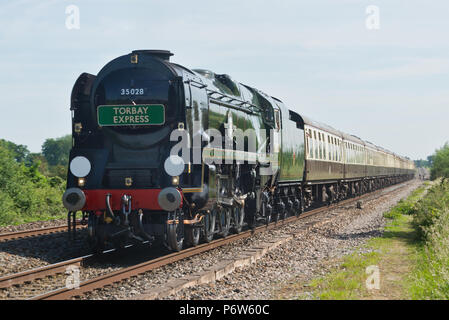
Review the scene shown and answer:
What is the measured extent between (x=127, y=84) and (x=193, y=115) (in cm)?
153

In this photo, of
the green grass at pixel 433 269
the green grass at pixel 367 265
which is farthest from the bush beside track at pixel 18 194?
the green grass at pixel 433 269

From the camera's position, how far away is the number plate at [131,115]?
10.4 m

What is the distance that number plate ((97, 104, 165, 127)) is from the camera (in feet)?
34.1

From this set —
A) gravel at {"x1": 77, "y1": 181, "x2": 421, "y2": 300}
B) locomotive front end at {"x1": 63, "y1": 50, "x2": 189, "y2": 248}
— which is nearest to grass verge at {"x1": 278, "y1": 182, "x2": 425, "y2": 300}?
gravel at {"x1": 77, "y1": 181, "x2": 421, "y2": 300}

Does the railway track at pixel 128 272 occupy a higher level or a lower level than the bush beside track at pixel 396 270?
higher

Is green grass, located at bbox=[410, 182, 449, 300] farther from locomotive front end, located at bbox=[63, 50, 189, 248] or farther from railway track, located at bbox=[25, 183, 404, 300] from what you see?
locomotive front end, located at bbox=[63, 50, 189, 248]

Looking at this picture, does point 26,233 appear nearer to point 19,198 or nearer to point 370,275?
point 370,275

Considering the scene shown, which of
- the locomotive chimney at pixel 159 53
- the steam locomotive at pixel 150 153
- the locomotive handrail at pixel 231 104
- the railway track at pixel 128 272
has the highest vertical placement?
the locomotive chimney at pixel 159 53

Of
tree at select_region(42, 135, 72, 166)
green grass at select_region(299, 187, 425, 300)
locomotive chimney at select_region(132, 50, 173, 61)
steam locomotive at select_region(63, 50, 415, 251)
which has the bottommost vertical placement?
green grass at select_region(299, 187, 425, 300)

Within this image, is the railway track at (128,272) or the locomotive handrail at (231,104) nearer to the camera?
the railway track at (128,272)

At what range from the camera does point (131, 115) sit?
34.4 feet

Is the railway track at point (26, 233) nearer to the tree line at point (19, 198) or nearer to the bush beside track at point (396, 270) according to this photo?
the tree line at point (19, 198)

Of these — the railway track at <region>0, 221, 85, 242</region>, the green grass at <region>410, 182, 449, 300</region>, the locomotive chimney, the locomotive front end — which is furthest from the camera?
the railway track at <region>0, 221, 85, 242</region>
